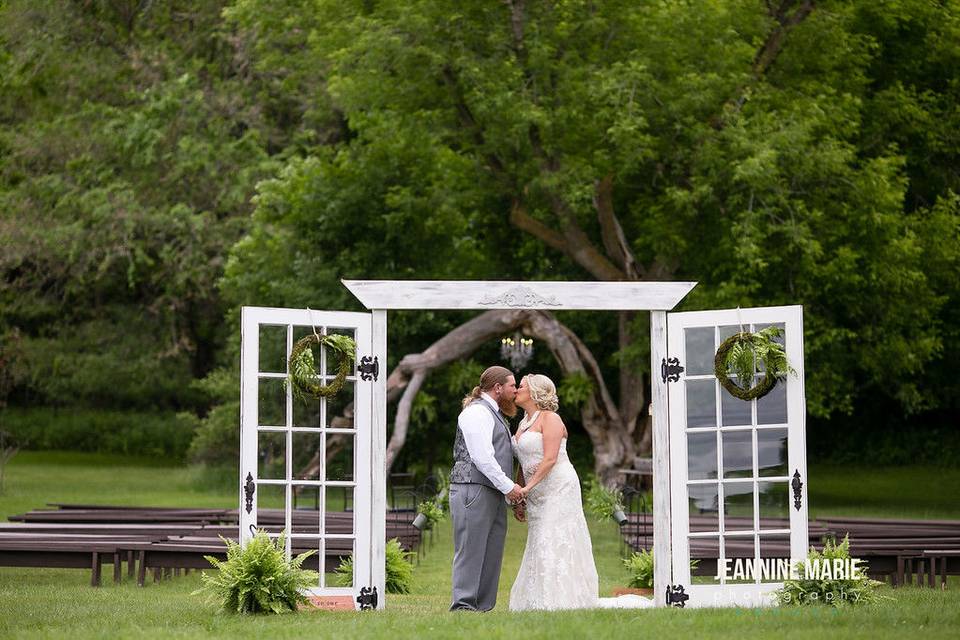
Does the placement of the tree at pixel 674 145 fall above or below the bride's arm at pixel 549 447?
above

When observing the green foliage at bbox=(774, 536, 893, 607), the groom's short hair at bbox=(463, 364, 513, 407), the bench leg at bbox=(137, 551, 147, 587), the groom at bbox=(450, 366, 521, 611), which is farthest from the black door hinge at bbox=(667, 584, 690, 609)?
the bench leg at bbox=(137, 551, 147, 587)

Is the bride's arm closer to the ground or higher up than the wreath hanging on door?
closer to the ground

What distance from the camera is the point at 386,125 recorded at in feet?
75.0

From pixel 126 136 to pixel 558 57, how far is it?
1134 centimetres

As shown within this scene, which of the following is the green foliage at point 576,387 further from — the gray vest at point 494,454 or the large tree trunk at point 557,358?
the gray vest at point 494,454

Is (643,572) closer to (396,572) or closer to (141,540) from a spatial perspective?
(396,572)

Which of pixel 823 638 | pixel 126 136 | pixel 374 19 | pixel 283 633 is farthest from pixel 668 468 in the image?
pixel 126 136

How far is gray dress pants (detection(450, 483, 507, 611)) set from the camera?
9.27 m

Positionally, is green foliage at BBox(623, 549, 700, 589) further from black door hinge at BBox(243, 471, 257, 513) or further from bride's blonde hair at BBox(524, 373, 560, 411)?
black door hinge at BBox(243, 471, 257, 513)

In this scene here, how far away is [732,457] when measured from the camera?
964 cm

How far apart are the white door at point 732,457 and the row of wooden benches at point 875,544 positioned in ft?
0.46

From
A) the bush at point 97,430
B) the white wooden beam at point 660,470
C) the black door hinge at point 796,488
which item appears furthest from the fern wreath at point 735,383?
the bush at point 97,430

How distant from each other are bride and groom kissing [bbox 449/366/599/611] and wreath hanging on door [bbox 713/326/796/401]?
4.12 ft

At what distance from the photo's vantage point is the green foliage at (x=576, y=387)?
21453 mm
